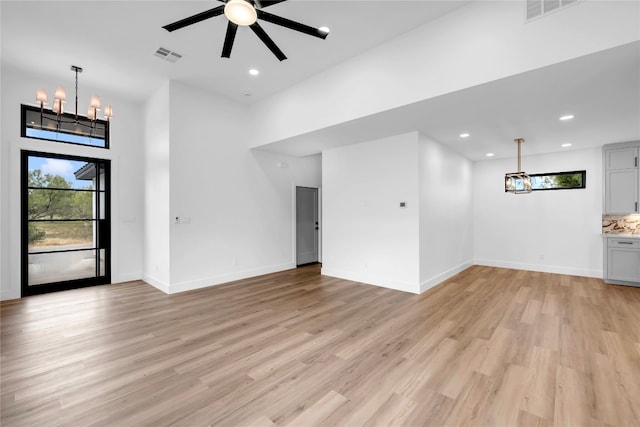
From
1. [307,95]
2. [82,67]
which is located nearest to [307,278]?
[307,95]

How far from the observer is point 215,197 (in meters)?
5.40

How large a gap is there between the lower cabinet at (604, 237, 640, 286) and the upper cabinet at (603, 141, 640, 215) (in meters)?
0.66

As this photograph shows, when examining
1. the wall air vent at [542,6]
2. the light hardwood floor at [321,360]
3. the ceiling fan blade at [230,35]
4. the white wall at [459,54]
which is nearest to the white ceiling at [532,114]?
the white wall at [459,54]

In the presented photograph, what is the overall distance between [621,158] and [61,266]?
10948 millimetres

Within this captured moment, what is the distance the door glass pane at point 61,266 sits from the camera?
15.6ft

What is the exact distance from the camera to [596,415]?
1.89m

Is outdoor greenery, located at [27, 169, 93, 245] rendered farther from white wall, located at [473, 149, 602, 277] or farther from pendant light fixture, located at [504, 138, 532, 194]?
white wall, located at [473, 149, 602, 277]

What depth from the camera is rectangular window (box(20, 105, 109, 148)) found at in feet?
15.4

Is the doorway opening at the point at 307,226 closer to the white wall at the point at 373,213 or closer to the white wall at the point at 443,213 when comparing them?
the white wall at the point at 373,213

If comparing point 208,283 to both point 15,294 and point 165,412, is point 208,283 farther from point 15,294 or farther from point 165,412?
point 165,412

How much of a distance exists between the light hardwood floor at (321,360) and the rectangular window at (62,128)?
2808 mm

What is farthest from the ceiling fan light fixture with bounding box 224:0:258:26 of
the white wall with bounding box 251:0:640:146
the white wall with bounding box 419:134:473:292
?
the white wall with bounding box 419:134:473:292

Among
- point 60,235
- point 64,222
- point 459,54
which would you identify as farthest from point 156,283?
point 459,54

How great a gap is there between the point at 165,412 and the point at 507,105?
4.80 meters
